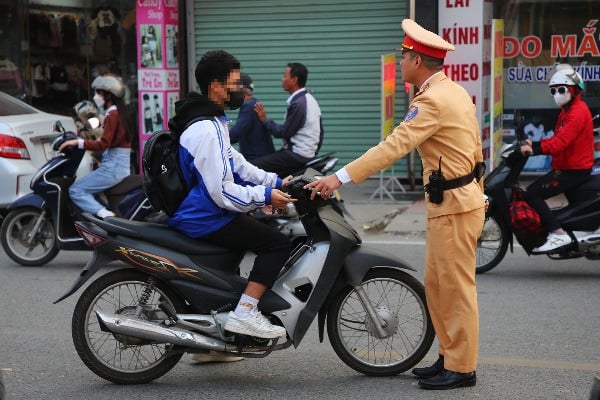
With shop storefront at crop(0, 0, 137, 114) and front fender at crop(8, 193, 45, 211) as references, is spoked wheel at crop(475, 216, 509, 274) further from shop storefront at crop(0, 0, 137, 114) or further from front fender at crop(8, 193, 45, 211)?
shop storefront at crop(0, 0, 137, 114)

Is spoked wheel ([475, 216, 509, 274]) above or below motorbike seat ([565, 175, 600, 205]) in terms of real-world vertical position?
below

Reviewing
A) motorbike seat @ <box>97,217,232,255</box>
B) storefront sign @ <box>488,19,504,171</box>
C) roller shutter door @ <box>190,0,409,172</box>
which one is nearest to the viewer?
motorbike seat @ <box>97,217,232,255</box>

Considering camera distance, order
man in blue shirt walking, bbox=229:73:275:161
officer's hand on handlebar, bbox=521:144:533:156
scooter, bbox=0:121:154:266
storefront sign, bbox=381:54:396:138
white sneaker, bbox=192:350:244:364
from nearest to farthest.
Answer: white sneaker, bbox=192:350:244:364, officer's hand on handlebar, bbox=521:144:533:156, scooter, bbox=0:121:154:266, man in blue shirt walking, bbox=229:73:275:161, storefront sign, bbox=381:54:396:138

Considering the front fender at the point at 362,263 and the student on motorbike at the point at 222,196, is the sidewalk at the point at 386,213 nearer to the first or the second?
the front fender at the point at 362,263

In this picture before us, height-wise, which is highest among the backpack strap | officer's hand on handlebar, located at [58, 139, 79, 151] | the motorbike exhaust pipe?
the backpack strap

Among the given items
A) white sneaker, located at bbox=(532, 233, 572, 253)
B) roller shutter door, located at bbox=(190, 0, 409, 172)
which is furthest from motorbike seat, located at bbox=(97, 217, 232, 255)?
roller shutter door, located at bbox=(190, 0, 409, 172)

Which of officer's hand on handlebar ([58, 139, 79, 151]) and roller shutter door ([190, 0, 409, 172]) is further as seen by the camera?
roller shutter door ([190, 0, 409, 172])

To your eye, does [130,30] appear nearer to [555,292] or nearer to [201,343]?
[555,292]

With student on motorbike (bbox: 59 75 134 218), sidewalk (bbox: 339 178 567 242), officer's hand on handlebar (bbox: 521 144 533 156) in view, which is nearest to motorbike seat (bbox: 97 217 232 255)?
student on motorbike (bbox: 59 75 134 218)

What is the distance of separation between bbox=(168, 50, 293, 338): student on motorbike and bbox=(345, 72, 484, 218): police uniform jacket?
0.55 metres

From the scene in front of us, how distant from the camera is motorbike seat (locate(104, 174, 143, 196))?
31.1ft

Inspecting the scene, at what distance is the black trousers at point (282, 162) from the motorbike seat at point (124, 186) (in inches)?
52.6

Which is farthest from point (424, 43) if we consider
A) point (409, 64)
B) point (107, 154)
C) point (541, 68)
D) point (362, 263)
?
point (541, 68)

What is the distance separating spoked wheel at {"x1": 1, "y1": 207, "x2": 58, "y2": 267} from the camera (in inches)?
378
